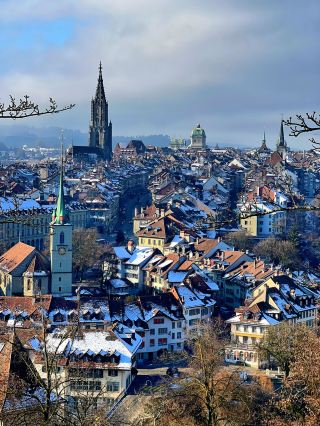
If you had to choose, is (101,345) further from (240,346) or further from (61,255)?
(61,255)

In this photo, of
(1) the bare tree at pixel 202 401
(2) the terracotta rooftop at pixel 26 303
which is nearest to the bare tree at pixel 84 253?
(2) the terracotta rooftop at pixel 26 303

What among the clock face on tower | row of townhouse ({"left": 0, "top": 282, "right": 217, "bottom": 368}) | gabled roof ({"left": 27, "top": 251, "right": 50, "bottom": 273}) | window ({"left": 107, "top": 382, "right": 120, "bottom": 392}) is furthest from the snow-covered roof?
gabled roof ({"left": 27, "top": 251, "right": 50, "bottom": 273})

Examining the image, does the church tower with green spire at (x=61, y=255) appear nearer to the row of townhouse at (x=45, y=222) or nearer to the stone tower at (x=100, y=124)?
the row of townhouse at (x=45, y=222)

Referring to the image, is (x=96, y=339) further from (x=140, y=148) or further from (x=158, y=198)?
(x=140, y=148)

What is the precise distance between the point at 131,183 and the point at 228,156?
29501 millimetres

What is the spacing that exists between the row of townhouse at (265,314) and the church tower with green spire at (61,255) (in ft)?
31.2

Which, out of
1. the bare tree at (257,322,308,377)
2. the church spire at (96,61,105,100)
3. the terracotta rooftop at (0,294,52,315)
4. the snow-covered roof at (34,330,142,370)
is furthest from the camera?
the church spire at (96,61,105,100)

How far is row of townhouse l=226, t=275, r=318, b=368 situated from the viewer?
112 feet

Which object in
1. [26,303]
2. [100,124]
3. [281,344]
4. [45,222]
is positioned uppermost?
[100,124]

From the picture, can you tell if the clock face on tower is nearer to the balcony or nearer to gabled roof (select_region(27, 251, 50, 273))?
gabled roof (select_region(27, 251, 50, 273))

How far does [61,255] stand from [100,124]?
70498mm

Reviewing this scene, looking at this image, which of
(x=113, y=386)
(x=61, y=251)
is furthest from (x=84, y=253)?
(x=113, y=386)

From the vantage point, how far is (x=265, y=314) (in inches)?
1407

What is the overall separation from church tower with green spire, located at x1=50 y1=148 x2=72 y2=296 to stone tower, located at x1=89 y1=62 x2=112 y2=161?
6758 cm
